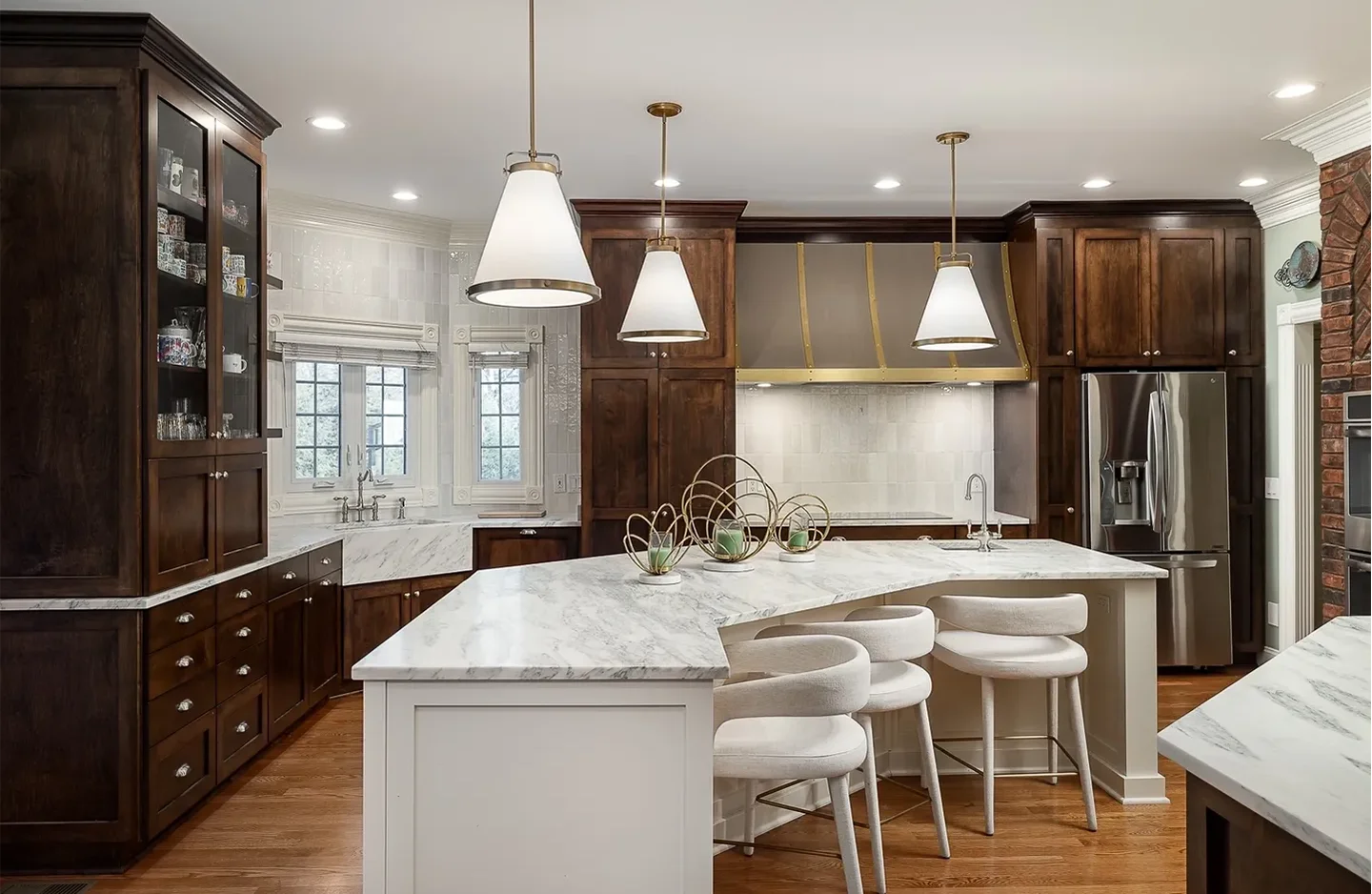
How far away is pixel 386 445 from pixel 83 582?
287cm

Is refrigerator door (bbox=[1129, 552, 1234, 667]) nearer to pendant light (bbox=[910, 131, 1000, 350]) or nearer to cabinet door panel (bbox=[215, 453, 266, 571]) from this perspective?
pendant light (bbox=[910, 131, 1000, 350])

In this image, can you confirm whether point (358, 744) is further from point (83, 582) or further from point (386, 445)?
point (386, 445)

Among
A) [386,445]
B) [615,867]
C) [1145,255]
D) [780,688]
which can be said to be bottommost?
[615,867]

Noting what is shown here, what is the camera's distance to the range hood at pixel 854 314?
18.5ft

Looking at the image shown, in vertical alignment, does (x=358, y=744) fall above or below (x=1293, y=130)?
below

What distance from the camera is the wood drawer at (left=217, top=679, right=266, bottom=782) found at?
359cm

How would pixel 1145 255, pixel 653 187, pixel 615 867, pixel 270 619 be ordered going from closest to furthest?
pixel 615 867 → pixel 270 619 → pixel 653 187 → pixel 1145 255

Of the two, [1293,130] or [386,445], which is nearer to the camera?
[1293,130]

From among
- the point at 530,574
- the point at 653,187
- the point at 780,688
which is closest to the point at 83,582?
the point at 530,574

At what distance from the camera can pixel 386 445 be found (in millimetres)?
5809

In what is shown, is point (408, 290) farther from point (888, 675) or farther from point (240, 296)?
point (888, 675)

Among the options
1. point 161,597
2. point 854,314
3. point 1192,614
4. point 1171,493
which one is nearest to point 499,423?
point 854,314

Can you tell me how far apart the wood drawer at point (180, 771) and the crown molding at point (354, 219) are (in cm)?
291

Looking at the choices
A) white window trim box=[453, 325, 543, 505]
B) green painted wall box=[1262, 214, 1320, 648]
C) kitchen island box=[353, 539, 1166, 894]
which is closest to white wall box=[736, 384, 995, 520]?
white window trim box=[453, 325, 543, 505]
